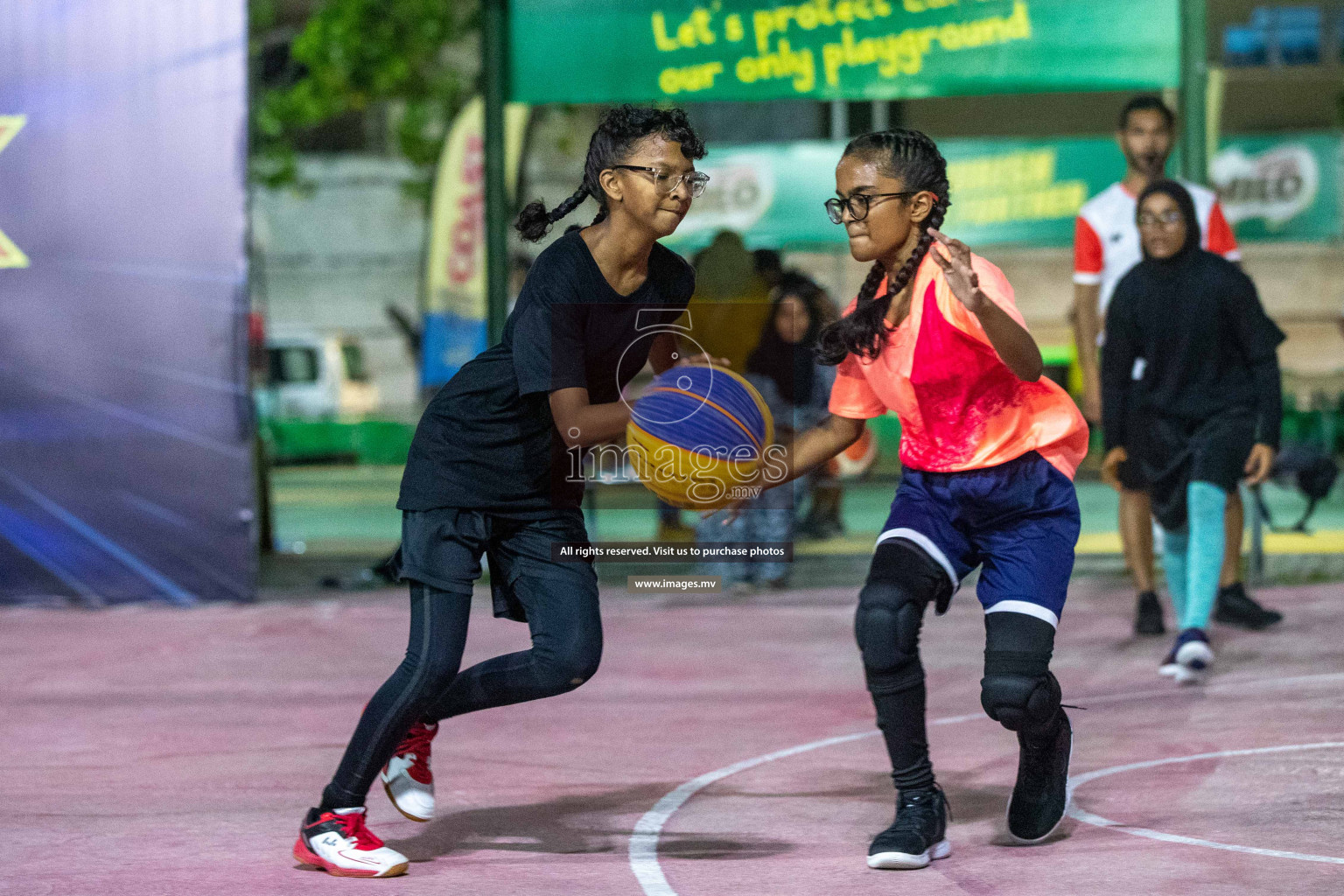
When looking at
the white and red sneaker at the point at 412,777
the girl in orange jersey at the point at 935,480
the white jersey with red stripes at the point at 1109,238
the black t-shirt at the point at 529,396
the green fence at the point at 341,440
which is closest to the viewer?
the black t-shirt at the point at 529,396

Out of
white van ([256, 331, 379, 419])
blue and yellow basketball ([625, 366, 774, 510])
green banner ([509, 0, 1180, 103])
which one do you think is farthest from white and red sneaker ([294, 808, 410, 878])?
white van ([256, 331, 379, 419])

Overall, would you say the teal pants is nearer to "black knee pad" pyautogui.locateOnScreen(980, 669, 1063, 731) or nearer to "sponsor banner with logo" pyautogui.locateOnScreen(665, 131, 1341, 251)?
"black knee pad" pyautogui.locateOnScreen(980, 669, 1063, 731)

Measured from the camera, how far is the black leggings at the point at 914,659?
187 inches

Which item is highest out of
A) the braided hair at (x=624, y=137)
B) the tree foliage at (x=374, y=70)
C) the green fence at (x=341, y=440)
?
the tree foliage at (x=374, y=70)

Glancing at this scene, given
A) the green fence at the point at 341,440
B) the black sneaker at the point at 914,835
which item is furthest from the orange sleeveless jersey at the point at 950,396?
the green fence at the point at 341,440

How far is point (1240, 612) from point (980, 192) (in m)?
3.50

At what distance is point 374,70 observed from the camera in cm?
2628

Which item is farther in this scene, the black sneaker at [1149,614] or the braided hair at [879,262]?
the black sneaker at [1149,614]

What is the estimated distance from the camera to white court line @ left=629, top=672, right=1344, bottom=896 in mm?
4730

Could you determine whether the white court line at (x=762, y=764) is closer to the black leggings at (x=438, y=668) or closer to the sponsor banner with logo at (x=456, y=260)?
the black leggings at (x=438, y=668)

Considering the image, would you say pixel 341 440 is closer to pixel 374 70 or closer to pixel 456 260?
pixel 374 70

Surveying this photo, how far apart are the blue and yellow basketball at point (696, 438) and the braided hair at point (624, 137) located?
510mm

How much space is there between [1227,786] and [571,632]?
2.25 m

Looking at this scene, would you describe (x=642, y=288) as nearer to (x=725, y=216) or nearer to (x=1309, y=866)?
(x=1309, y=866)
